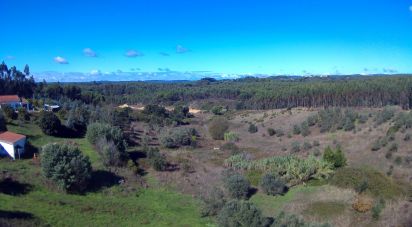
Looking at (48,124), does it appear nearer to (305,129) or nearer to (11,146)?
(11,146)

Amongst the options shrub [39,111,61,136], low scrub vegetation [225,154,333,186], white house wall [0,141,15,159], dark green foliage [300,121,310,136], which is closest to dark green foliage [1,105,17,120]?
shrub [39,111,61,136]

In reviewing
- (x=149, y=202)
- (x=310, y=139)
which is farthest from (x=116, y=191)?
(x=310, y=139)

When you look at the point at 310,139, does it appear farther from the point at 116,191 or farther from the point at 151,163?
the point at 116,191

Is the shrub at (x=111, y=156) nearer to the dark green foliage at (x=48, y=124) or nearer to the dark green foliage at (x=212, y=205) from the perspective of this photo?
the dark green foliage at (x=48, y=124)

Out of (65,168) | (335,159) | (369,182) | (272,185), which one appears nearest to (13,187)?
(65,168)

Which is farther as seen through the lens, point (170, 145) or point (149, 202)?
point (170, 145)

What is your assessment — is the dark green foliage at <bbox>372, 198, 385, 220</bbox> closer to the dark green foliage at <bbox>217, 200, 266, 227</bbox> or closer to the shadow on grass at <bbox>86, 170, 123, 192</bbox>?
the dark green foliage at <bbox>217, 200, 266, 227</bbox>
